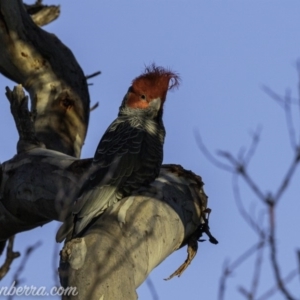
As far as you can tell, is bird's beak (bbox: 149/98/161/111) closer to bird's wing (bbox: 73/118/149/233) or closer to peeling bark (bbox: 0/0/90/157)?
bird's wing (bbox: 73/118/149/233)

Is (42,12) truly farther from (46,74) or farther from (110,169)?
(110,169)

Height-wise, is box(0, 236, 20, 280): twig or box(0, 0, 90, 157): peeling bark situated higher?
box(0, 0, 90, 157): peeling bark

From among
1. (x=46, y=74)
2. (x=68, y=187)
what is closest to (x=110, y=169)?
(x=68, y=187)

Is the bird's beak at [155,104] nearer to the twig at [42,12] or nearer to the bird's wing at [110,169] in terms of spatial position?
the bird's wing at [110,169]

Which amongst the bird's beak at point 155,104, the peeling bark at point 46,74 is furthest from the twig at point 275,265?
the peeling bark at point 46,74

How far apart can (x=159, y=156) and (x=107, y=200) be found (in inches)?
40.1

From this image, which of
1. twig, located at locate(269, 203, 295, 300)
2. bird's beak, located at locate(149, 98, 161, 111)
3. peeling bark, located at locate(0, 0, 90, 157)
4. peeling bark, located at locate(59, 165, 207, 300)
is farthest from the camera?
peeling bark, located at locate(0, 0, 90, 157)

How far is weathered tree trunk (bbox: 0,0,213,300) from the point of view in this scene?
5.04 meters

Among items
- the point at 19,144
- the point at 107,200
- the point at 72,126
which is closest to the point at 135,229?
the point at 107,200

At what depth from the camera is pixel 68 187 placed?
651cm

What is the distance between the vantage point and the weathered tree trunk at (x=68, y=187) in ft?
16.5

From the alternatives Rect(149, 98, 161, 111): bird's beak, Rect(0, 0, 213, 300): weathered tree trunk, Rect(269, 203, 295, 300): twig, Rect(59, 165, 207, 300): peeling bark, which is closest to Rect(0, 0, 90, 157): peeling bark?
Rect(0, 0, 213, 300): weathered tree trunk

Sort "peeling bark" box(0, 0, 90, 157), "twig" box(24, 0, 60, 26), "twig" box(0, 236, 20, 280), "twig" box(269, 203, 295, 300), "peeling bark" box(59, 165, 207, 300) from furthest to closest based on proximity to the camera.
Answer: "twig" box(24, 0, 60, 26) < "peeling bark" box(0, 0, 90, 157) < "twig" box(0, 236, 20, 280) < "peeling bark" box(59, 165, 207, 300) < "twig" box(269, 203, 295, 300)

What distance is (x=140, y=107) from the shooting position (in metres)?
7.47
